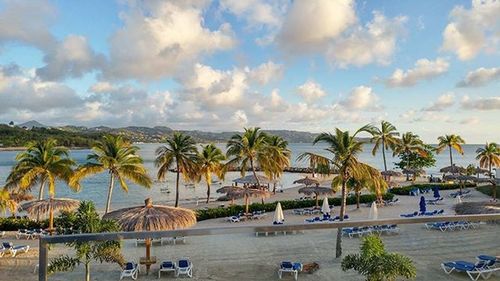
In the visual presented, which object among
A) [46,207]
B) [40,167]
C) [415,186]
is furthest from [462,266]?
[415,186]

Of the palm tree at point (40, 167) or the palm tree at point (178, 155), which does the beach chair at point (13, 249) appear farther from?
the palm tree at point (178, 155)

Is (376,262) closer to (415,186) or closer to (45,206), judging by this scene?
(45,206)

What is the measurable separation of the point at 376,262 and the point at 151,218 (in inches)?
376

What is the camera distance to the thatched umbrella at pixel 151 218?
1305 centimetres

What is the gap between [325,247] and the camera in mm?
5980

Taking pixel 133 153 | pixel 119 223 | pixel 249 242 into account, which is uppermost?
pixel 133 153

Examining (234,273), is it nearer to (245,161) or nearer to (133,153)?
(133,153)

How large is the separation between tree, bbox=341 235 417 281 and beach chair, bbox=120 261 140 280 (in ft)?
8.99

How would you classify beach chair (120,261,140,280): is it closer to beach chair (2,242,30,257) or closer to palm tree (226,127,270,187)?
beach chair (2,242,30,257)

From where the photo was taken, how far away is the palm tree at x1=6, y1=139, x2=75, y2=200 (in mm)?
25328

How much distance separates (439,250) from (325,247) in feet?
5.27

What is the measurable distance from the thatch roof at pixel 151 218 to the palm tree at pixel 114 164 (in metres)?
12.9

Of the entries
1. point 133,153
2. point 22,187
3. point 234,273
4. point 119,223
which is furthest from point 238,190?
point 234,273

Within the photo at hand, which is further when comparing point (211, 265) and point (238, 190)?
point (238, 190)
